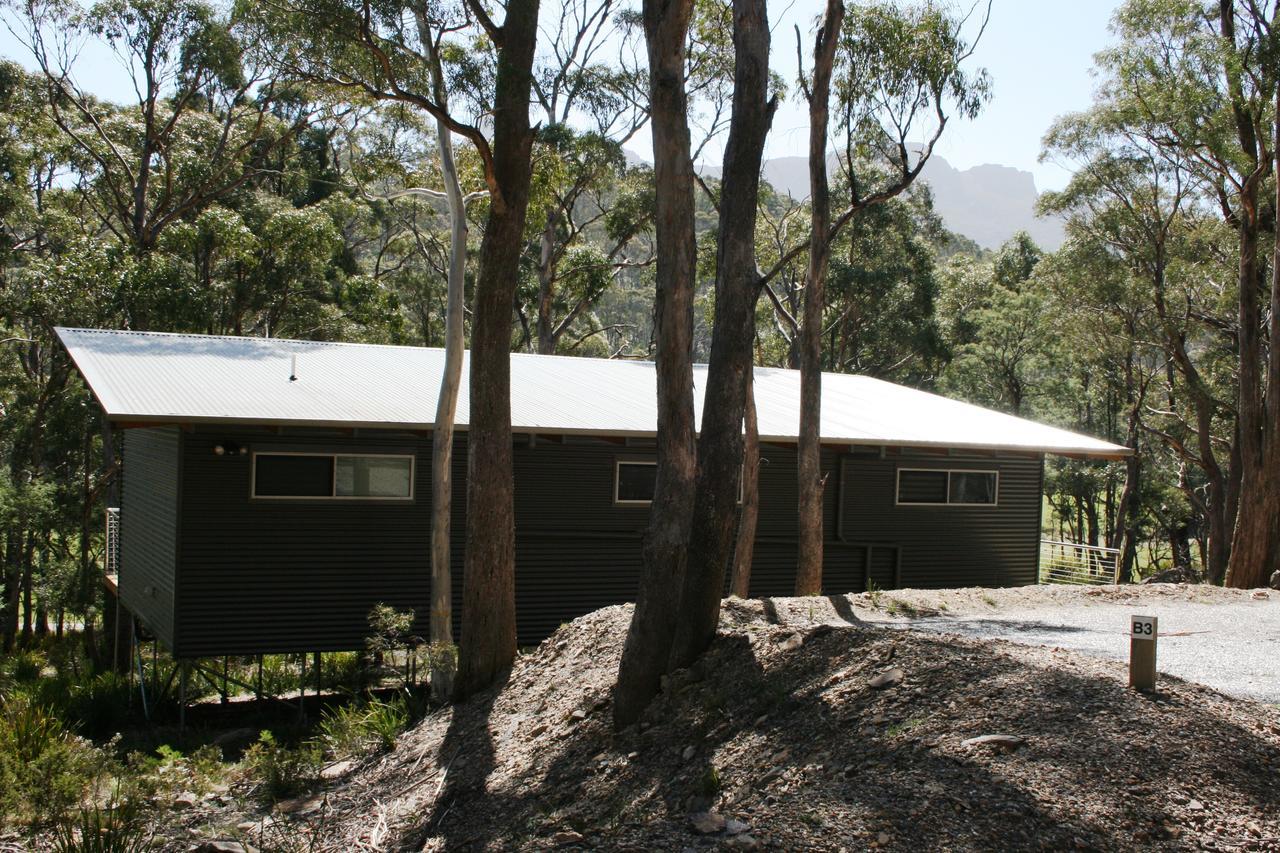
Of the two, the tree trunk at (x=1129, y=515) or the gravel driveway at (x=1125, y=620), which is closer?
the gravel driveway at (x=1125, y=620)

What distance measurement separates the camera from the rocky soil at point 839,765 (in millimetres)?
4848

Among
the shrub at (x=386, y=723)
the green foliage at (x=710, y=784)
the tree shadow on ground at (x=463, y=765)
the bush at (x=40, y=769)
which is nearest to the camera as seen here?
the green foliage at (x=710, y=784)

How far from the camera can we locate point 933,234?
3466 cm

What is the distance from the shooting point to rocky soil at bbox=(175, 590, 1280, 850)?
485 cm

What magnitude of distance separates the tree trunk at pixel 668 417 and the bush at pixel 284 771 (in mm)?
2943

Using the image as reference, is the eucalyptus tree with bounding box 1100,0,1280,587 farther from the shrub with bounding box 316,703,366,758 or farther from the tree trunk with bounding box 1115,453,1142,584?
the shrub with bounding box 316,703,366,758

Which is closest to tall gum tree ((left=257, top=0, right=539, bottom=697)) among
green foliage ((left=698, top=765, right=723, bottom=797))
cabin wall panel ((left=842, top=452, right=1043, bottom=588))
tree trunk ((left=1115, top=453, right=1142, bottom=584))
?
green foliage ((left=698, top=765, right=723, bottom=797))

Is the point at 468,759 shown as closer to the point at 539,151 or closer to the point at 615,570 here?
the point at 615,570

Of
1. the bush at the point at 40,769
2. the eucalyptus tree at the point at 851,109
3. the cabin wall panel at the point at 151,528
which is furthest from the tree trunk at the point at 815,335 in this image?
the bush at the point at 40,769

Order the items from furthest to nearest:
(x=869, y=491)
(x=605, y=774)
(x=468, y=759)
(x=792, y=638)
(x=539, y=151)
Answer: (x=869, y=491) → (x=539, y=151) → (x=468, y=759) → (x=792, y=638) → (x=605, y=774)

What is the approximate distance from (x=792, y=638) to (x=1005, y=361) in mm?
30273

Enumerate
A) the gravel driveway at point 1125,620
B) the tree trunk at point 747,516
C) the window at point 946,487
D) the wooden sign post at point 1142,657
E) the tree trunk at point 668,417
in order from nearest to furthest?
the wooden sign post at point 1142,657, the tree trunk at point 668,417, the gravel driveway at point 1125,620, the tree trunk at point 747,516, the window at point 946,487

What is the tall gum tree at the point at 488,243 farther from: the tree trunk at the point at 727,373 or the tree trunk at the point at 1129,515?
the tree trunk at the point at 1129,515

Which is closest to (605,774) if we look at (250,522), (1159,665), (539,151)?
(1159,665)
